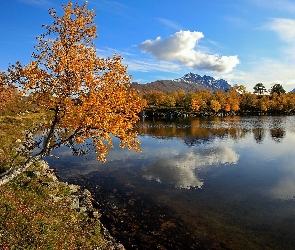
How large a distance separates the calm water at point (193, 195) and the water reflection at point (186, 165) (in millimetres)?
153

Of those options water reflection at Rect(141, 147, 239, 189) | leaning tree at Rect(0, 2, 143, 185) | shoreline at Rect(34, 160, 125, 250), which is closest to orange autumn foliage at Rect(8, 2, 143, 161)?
leaning tree at Rect(0, 2, 143, 185)

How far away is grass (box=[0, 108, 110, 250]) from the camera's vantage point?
1717 cm

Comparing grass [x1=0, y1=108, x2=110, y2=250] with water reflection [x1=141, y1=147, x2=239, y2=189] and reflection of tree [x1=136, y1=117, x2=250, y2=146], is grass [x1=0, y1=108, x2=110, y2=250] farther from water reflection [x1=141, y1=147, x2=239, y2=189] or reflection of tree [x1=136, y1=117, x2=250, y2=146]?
reflection of tree [x1=136, y1=117, x2=250, y2=146]

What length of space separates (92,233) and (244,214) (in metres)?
18.2

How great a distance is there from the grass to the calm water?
423 cm

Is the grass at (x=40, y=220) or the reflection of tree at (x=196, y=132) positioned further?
the reflection of tree at (x=196, y=132)

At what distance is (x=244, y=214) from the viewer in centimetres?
3052

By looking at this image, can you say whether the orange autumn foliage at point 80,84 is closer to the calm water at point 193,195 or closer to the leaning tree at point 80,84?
the leaning tree at point 80,84

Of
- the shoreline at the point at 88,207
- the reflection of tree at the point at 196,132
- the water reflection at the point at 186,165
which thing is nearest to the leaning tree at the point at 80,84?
the shoreline at the point at 88,207

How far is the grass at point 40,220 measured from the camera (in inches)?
676

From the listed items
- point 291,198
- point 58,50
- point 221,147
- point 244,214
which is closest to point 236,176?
point 291,198

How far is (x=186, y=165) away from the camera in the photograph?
5062 centimetres

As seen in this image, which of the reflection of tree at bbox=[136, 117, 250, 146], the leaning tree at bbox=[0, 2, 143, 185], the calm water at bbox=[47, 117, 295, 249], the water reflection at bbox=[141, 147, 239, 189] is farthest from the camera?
the reflection of tree at bbox=[136, 117, 250, 146]

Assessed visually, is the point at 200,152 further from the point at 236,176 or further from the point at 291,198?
the point at 291,198
